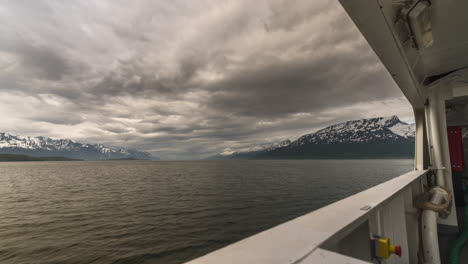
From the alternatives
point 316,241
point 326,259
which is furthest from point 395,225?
point 326,259

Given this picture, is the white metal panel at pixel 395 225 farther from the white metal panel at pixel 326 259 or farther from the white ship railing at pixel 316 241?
the white metal panel at pixel 326 259

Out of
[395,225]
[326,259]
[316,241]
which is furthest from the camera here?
[395,225]

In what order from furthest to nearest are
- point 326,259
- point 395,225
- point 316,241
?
point 395,225
point 316,241
point 326,259

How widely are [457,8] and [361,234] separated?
159 inches

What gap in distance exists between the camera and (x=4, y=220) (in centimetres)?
1448

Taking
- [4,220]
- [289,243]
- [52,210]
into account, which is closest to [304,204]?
[289,243]

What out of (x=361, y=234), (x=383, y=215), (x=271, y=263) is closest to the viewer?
(x=271, y=263)

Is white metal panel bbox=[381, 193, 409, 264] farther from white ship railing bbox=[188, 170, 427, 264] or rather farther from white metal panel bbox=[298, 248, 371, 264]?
white metal panel bbox=[298, 248, 371, 264]

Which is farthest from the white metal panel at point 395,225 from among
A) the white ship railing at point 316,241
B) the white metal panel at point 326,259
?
the white metal panel at point 326,259

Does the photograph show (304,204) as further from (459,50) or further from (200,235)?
(459,50)

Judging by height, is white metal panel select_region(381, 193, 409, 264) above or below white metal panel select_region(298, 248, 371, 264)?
below

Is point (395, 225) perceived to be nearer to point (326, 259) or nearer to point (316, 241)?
point (316, 241)

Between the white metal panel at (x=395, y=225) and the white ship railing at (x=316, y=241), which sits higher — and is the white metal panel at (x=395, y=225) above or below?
below

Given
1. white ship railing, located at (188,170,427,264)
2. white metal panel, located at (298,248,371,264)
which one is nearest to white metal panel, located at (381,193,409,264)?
white ship railing, located at (188,170,427,264)
